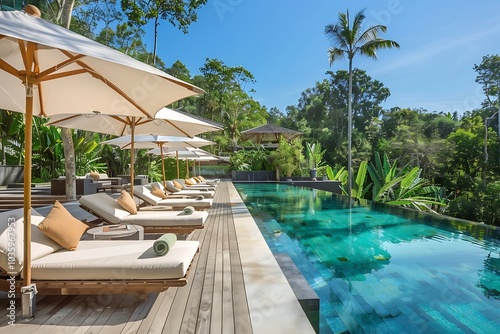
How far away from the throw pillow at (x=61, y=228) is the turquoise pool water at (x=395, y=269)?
8.24ft

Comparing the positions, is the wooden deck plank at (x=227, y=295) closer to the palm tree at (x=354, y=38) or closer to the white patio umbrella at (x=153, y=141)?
the white patio umbrella at (x=153, y=141)

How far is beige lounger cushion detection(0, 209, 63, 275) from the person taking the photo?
2639mm

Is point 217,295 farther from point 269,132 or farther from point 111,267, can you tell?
point 269,132

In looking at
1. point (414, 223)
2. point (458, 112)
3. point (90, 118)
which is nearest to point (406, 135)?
point (458, 112)

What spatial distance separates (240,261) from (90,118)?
3.98m

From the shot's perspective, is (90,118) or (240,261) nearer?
(240,261)

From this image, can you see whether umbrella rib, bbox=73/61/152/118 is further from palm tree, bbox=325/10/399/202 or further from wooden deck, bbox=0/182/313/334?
palm tree, bbox=325/10/399/202

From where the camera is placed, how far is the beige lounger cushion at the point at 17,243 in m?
2.64

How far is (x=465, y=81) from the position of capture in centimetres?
4319

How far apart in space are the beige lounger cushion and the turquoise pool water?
264 centimetres

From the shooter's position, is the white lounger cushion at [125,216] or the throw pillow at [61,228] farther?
the white lounger cushion at [125,216]

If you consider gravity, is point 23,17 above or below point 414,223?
above

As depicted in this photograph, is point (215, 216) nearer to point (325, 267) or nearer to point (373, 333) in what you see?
point (325, 267)

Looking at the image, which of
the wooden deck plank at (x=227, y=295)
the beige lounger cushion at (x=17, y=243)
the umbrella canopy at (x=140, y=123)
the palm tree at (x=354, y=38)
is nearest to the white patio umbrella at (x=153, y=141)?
the umbrella canopy at (x=140, y=123)
